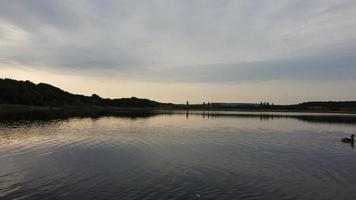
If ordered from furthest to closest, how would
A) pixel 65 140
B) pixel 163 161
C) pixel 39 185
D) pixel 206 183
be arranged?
pixel 65 140, pixel 163 161, pixel 206 183, pixel 39 185

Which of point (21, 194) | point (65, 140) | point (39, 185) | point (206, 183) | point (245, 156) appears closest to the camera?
point (21, 194)

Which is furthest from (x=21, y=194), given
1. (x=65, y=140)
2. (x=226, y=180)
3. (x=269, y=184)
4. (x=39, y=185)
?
(x=65, y=140)

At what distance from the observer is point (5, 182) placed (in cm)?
2044

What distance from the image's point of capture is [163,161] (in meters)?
29.1

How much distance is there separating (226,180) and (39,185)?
10593 mm

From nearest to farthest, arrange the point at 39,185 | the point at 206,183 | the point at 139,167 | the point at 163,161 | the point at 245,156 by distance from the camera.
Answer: the point at 39,185 → the point at 206,183 → the point at 139,167 → the point at 163,161 → the point at 245,156

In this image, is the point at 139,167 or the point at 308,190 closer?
the point at 308,190

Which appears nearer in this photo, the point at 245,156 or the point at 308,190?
the point at 308,190

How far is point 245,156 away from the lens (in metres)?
33.0

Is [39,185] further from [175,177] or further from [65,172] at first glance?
[175,177]

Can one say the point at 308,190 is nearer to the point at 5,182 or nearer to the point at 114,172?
the point at 114,172

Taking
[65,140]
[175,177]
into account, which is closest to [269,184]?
[175,177]

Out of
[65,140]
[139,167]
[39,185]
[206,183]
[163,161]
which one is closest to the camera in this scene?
[39,185]

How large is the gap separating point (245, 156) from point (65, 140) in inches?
790
